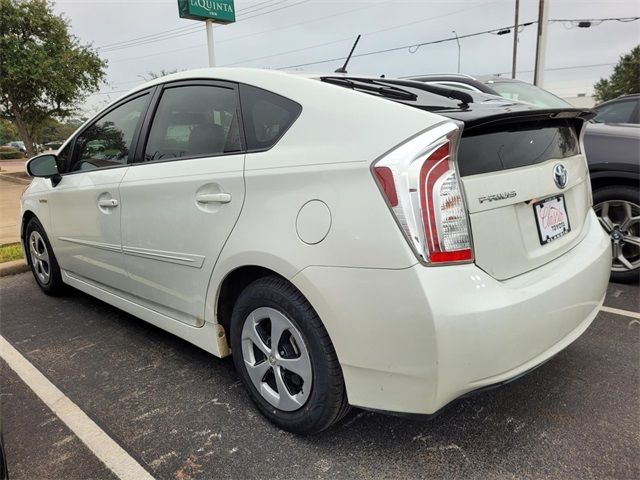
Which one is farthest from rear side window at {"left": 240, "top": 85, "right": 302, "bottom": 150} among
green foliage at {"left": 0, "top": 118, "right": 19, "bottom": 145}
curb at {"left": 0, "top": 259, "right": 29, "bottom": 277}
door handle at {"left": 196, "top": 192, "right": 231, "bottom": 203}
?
green foliage at {"left": 0, "top": 118, "right": 19, "bottom": 145}

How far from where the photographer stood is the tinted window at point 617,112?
17.2 ft

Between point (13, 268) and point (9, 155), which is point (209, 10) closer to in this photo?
point (13, 268)

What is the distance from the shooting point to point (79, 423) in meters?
2.32

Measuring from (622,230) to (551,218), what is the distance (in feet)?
7.42


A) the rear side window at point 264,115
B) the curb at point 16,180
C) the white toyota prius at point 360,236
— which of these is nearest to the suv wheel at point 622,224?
the white toyota prius at point 360,236

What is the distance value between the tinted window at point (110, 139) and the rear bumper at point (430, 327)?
1.75m

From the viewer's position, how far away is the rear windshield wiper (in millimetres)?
2059

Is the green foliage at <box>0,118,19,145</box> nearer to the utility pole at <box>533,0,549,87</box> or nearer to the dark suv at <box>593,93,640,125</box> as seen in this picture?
the utility pole at <box>533,0,549,87</box>

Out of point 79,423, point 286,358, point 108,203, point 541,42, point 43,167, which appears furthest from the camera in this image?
point 541,42

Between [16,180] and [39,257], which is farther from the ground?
[16,180]

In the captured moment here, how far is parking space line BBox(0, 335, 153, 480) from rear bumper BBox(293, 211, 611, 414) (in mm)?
979

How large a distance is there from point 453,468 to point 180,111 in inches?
86.7

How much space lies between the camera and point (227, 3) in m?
13.1

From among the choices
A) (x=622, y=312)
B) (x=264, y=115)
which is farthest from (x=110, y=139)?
(x=622, y=312)
